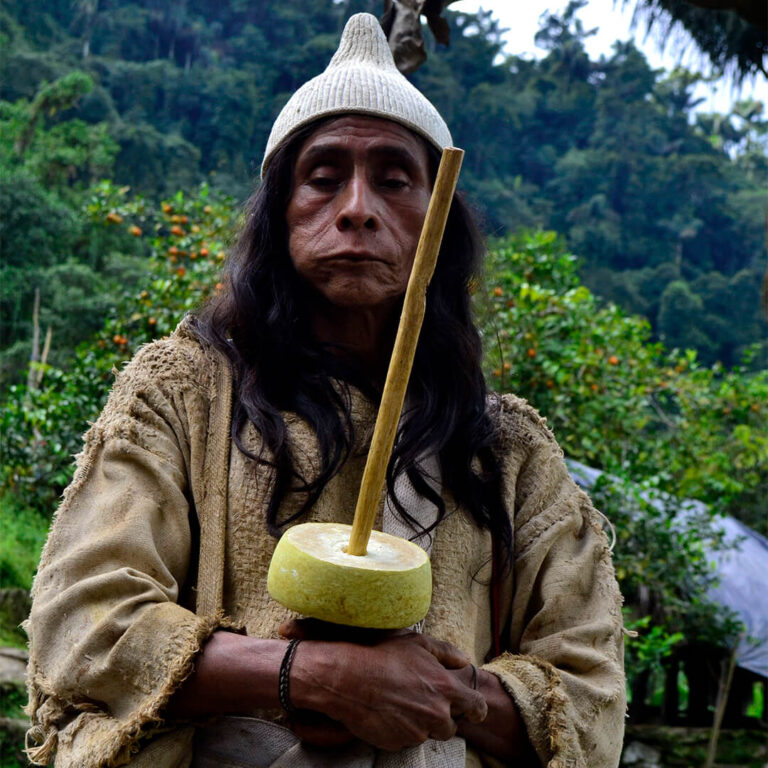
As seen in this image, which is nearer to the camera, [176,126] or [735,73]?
[735,73]

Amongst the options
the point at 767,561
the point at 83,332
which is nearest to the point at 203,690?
the point at 767,561

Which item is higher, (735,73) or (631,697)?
(735,73)

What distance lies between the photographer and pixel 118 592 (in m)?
1.48

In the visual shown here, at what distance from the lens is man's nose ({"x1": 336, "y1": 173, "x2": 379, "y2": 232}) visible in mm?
1777

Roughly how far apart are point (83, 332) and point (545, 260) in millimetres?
13579

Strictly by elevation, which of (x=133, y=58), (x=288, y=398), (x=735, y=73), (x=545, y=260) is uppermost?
(x=133, y=58)

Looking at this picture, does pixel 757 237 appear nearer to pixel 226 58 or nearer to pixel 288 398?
pixel 226 58

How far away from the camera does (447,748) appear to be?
1.57m

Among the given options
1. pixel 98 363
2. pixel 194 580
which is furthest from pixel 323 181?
pixel 98 363

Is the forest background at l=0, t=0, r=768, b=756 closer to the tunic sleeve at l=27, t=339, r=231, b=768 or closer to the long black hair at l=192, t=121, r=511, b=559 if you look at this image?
the long black hair at l=192, t=121, r=511, b=559

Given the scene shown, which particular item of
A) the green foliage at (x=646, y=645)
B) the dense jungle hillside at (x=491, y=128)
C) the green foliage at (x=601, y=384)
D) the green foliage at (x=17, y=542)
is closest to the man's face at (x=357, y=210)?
the green foliage at (x=601, y=384)

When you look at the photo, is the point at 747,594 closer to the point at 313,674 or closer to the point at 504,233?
the point at 504,233

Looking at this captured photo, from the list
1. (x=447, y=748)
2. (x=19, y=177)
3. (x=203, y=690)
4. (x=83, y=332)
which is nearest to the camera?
(x=203, y=690)

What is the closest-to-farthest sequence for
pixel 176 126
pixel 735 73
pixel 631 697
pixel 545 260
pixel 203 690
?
pixel 203 690
pixel 735 73
pixel 545 260
pixel 631 697
pixel 176 126
